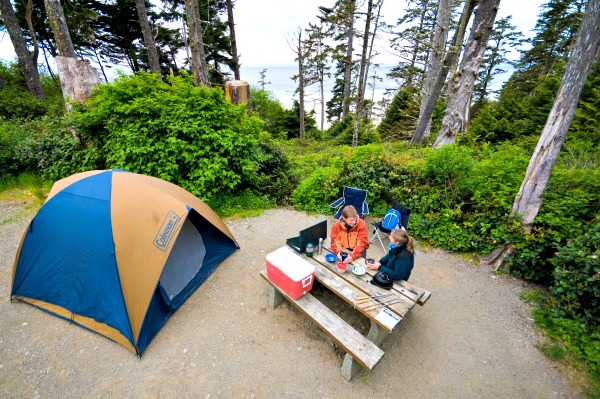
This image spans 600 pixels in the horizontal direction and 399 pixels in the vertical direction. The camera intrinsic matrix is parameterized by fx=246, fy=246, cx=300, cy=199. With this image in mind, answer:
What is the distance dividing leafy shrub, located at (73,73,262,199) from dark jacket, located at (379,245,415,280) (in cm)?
364

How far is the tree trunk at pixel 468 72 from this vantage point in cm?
617

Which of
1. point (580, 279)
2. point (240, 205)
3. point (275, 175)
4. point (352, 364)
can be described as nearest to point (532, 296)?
point (580, 279)

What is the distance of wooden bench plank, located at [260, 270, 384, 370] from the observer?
240 centimetres

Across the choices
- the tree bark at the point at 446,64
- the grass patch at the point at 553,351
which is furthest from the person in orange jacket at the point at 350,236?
the tree bark at the point at 446,64

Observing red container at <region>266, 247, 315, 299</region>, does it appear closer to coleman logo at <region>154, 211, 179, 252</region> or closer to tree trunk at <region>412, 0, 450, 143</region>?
coleman logo at <region>154, 211, 179, 252</region>

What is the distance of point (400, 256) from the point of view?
287 cm

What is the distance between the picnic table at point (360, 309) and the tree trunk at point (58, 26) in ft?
28.3

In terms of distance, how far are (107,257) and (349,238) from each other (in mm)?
3107

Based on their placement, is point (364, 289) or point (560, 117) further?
point (560, 117)

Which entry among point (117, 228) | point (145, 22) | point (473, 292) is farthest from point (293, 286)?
point (145, 22)

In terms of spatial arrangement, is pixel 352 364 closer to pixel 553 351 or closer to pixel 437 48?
pixel 553 351

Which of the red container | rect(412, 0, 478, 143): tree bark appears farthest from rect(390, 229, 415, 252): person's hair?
rect(412, 0, 478, 143): tree bark

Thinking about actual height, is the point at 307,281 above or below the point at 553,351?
above

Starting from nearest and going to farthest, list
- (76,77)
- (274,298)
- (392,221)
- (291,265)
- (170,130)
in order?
(291,265) → (274,298) → (392,221) → (170,130) → (76,77)
